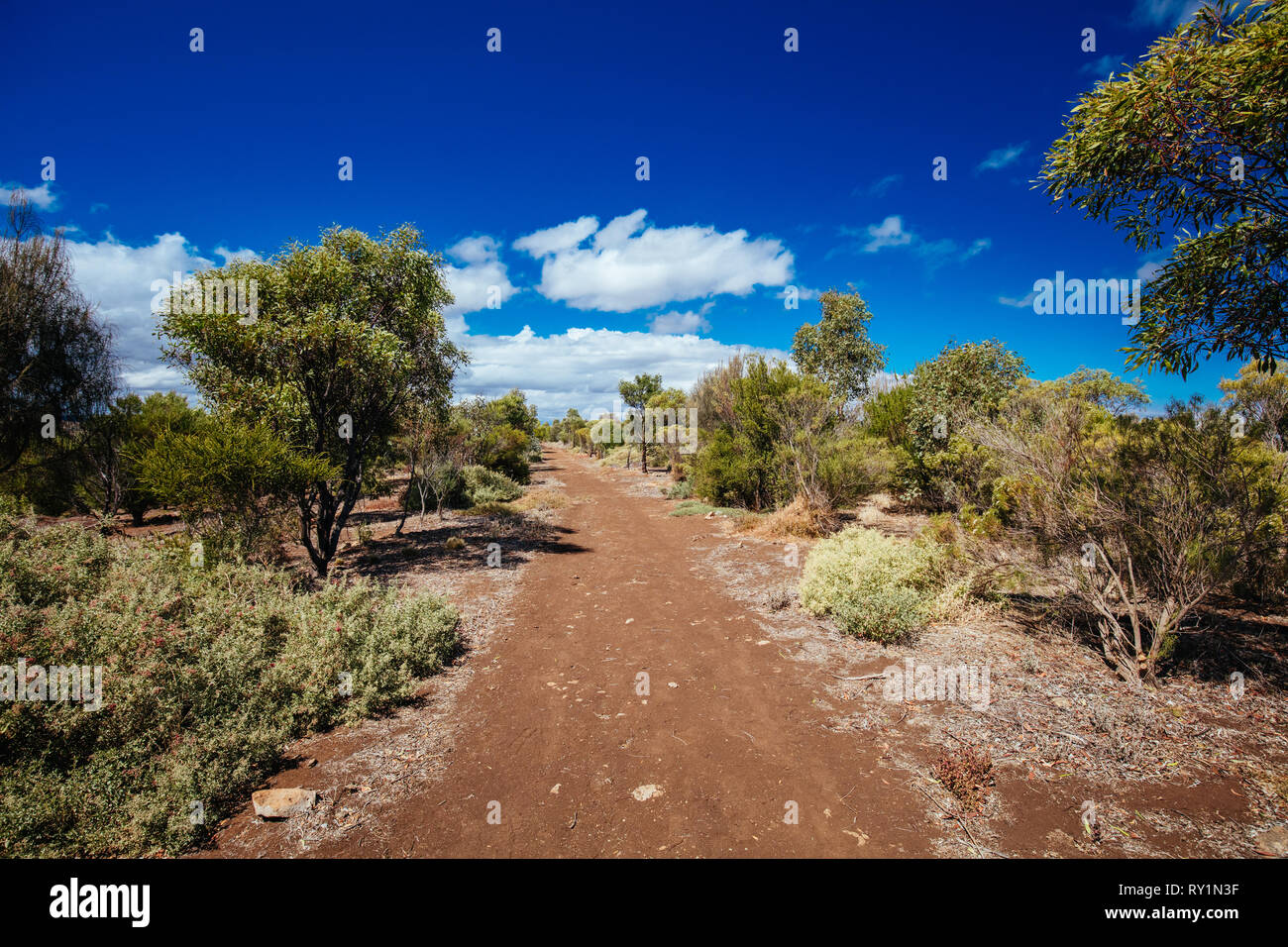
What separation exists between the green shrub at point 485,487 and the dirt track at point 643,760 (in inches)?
552

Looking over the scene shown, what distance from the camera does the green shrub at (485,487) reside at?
22.1 meters

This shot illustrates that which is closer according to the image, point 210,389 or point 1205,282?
point 1205,282

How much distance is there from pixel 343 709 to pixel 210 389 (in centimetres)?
838

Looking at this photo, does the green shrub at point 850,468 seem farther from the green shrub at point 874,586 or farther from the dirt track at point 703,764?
the dirt track at point 703,764

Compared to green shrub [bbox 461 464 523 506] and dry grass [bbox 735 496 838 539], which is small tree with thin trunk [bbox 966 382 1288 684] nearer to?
dry grass [bbox 735 496 838 539]

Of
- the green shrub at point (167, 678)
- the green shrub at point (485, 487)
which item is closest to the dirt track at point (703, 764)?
the green shrub at point (167, 678)

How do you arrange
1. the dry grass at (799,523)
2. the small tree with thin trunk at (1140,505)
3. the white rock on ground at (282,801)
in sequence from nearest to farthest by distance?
the white rock on ground at (282,801) → the small tree with thin trunk at (1140,505) → the dry grass at (799,523)

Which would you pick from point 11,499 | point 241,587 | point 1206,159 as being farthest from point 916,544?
point 11,499

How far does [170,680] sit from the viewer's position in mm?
4855

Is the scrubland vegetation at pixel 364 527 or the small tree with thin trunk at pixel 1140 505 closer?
the scrubland vegetation at pixel 364 527

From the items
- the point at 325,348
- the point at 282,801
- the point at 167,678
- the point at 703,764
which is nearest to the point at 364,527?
the point at 325,348

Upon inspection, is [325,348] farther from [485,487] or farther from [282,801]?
[485,487]

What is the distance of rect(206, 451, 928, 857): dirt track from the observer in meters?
3.85
